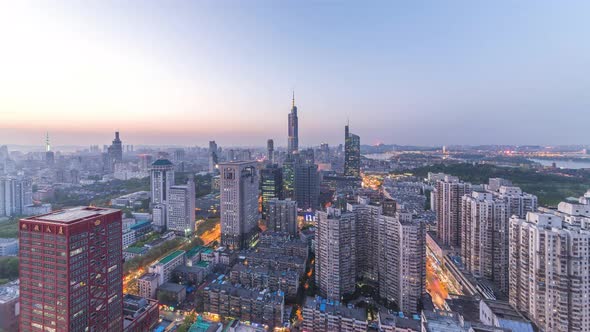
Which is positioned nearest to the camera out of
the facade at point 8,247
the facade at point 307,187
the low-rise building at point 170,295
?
the low-rise building at point 170,295

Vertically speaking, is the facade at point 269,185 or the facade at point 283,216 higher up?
the facade at point 269,185

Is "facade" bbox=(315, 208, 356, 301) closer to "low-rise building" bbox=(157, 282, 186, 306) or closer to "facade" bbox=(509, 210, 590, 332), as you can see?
"facade" bbox=(509, 210, 590, 332)

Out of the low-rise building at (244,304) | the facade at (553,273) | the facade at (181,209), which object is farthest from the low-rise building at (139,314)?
the facade at (553,273)

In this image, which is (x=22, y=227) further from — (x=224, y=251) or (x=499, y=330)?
(x=499, y=330)

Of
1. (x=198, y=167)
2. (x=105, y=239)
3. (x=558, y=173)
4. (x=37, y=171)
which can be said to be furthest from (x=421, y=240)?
(x=198, y=167)

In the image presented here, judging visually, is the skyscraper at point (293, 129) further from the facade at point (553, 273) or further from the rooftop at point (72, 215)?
the rooftop at point (72, 215)

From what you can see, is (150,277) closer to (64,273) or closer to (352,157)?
(64,273)

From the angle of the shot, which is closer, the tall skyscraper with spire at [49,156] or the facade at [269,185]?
the facade at [269,185]
